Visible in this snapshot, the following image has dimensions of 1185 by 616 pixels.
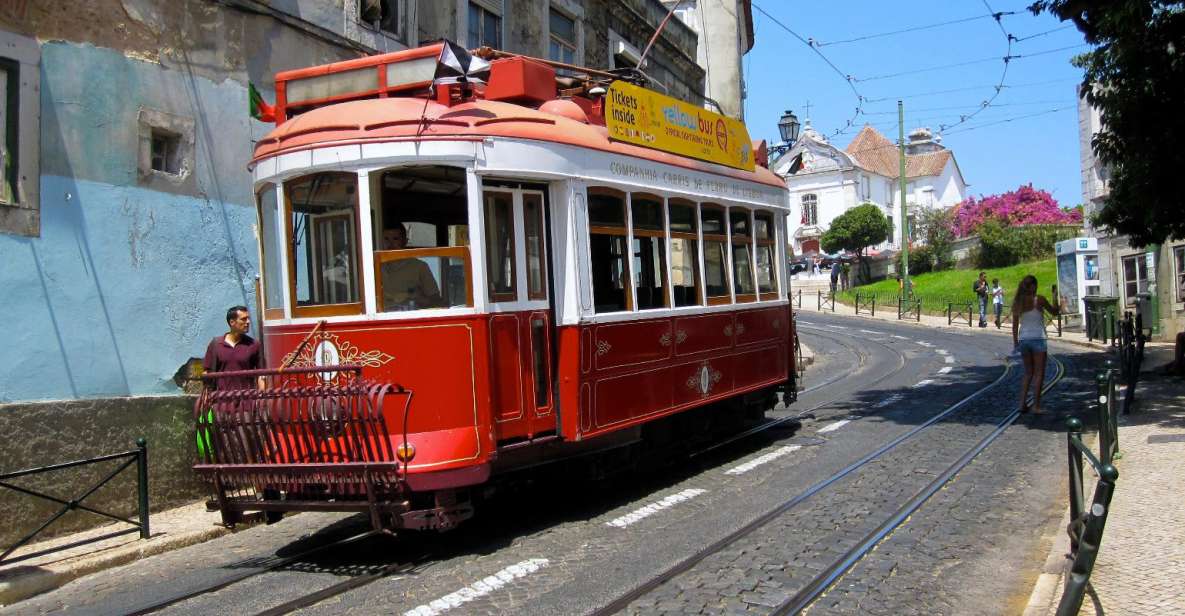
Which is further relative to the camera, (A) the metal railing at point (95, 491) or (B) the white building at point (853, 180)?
(B) the white building at point (853, 180)

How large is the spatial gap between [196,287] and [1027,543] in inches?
301

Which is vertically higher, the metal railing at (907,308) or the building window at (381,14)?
the building window at (381,14)

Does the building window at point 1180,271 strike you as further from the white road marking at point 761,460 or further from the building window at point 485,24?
Answer: the building window at point 485,24

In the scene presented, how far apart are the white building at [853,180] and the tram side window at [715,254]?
53.7m

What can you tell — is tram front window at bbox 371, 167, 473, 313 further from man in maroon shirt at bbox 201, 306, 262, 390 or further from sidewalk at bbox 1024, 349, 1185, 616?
sidewalk at bbox 1024, 349, 1185, 616

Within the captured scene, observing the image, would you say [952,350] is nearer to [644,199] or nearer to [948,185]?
[644,199]

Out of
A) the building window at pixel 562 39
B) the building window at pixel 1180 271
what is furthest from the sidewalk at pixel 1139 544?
the building window at pixel 1180 271

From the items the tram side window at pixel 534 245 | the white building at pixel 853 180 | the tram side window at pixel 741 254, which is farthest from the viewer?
the white building at pixel 853 180

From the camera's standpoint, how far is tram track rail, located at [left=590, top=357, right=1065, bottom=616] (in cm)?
543

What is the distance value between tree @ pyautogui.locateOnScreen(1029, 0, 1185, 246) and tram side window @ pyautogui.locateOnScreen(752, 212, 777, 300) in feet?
14.9

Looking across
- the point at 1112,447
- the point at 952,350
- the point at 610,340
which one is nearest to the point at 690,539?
the point at 610,340

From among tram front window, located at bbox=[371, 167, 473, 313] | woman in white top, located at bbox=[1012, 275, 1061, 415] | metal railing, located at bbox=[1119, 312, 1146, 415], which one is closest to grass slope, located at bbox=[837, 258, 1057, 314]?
metal railing, located at bbox=[1119, 312, 1146, 415]

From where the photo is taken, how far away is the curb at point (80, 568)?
6.35 metres

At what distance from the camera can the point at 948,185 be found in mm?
74500
